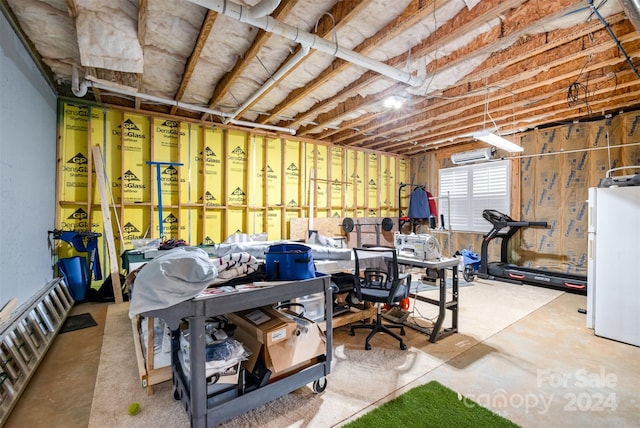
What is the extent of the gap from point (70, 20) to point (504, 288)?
Answer: 673 centimetres

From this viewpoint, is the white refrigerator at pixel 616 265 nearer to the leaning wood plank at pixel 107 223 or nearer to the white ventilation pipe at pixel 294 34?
the white ventilation pipe at pixel 294 34

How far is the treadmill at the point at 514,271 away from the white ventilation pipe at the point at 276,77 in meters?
4.89

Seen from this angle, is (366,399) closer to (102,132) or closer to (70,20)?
(70,20)

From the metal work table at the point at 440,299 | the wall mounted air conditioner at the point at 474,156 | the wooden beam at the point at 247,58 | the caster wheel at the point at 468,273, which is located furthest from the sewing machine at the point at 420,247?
the wall mounted air conditioner at the point at 474,156

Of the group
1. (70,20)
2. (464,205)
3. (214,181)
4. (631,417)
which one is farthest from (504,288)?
(70,20)

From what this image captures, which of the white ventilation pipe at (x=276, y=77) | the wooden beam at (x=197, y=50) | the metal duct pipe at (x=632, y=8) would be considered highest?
the wooden beam at (x=197, y=50)

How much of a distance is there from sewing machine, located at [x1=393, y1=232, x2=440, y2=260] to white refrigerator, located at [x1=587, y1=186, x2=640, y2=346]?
1.77m

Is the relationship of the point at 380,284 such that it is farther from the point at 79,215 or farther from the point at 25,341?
the point at 79,215

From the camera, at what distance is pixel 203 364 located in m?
1.63

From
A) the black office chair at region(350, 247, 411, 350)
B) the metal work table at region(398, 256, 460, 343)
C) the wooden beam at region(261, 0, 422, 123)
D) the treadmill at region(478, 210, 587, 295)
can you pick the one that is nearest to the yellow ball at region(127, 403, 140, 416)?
the black office chair at region(350, 247, 411, 350)

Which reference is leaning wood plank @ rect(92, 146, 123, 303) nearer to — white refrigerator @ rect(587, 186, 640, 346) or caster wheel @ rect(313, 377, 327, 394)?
caster wheel @ rect(313, 377, 327, 394)

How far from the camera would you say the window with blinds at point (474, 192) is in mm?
6324

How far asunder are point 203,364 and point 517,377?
7.90 feet

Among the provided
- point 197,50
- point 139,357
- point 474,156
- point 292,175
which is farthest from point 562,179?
point 139,357
